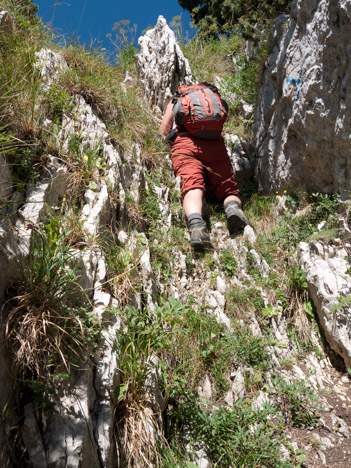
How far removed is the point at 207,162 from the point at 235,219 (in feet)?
3.46

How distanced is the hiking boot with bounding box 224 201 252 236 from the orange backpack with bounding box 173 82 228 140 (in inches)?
46.5

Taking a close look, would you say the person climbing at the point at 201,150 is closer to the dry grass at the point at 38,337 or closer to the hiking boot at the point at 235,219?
the hiking boot at the point at 235,219

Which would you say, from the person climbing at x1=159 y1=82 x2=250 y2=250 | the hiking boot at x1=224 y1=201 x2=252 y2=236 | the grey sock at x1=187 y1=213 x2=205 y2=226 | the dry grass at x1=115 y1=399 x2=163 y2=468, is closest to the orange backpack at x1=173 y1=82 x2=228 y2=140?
the person climbing at x1=159 y1=82 x2=250 y2=250

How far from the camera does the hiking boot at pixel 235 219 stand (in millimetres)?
4664

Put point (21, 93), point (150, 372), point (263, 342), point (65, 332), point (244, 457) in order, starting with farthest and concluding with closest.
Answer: point (21, 93) < point (263, 342) < point (150, 372) < point (244, 457) < point (65, 332)

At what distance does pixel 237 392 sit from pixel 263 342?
1.98ft

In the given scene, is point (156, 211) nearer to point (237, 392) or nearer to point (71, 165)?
point (71, 165)

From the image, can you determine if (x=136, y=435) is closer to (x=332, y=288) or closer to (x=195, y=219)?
(x=332, y=288)

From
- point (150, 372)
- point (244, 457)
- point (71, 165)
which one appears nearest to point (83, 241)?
point (71, 165)

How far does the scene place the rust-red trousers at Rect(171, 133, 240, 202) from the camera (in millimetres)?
5027

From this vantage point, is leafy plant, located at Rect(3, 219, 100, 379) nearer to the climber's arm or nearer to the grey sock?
the grey sock

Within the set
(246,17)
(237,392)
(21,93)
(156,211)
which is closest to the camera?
(237,392)

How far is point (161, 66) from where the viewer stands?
6.82 meters

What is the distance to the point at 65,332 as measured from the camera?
226cm
